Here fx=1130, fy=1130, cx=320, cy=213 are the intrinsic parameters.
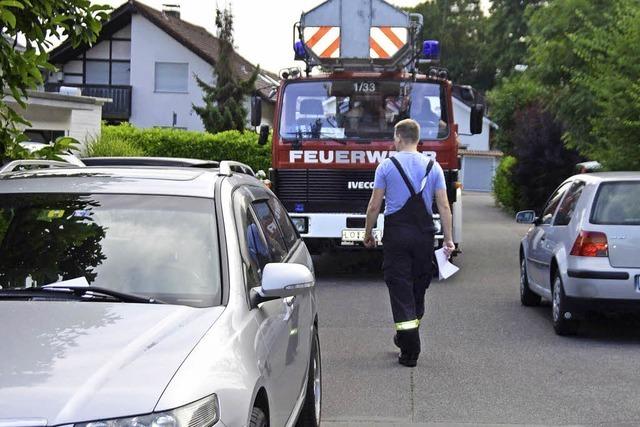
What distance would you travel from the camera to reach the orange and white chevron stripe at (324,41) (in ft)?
50.7

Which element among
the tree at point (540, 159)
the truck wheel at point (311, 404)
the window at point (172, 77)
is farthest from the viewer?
the window at point (172, 77)

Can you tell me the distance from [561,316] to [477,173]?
6277 centimetres

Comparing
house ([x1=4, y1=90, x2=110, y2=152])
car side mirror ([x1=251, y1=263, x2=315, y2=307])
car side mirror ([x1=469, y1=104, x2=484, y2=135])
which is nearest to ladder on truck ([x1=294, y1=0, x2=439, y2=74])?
car side mirror ([x1=469, y1=104, x2=484, y2=135])

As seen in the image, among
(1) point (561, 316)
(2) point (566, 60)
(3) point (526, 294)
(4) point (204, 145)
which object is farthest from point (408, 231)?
(4) point (204, 145)

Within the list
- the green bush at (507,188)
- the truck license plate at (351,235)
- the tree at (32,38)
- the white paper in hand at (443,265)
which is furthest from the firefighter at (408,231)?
the green bush at (507,188)

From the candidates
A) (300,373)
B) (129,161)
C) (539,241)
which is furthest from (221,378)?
(539,241)

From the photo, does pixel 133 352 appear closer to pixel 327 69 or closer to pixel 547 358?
pixel 547 358

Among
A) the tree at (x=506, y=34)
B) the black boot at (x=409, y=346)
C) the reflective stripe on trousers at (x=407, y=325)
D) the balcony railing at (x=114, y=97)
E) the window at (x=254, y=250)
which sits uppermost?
the tree at (x=506, y=34)

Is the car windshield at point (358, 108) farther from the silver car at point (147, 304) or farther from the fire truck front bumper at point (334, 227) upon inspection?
the silver car at point (147, 304)

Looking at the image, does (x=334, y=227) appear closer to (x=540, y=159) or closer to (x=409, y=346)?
(x=409, y=346)

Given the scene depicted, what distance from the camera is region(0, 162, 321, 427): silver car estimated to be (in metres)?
3.75

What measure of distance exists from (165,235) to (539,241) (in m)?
7.51

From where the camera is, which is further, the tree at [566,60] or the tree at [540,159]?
the tree at [540,159]

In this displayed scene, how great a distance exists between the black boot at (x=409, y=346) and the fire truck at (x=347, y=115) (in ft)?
19.2
